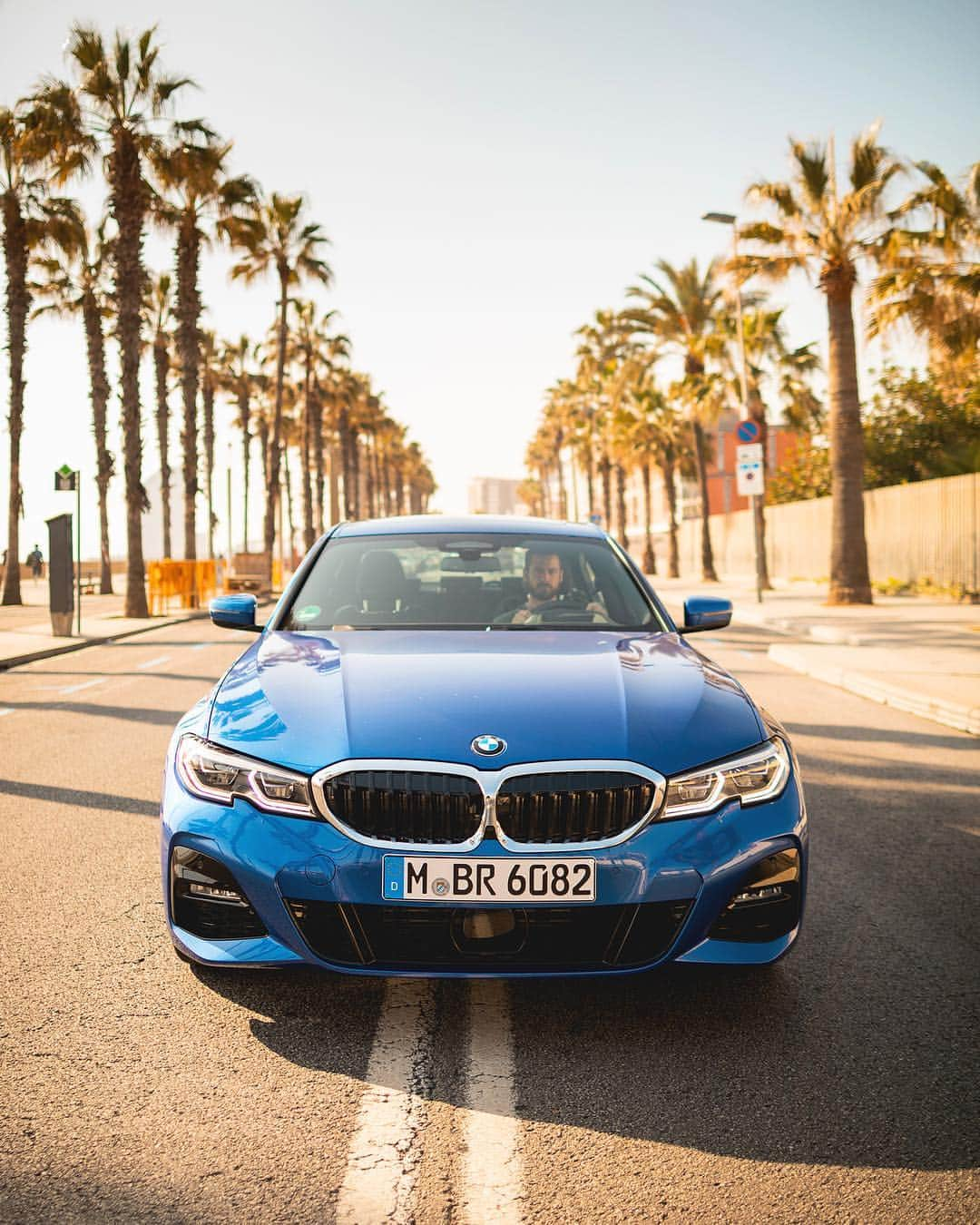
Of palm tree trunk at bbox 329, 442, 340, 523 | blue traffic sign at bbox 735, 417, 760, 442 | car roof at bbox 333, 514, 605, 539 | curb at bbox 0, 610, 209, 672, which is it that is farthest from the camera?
palm tree trunk at bbox 329, 442, 340, 523

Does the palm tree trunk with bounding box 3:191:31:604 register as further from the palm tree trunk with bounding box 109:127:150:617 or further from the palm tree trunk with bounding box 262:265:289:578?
the palm tree trunk with bounding box 262:265:289:578

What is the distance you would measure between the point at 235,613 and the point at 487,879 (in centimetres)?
252

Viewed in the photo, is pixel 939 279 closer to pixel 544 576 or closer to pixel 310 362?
pixel 544 576

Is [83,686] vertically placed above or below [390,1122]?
above

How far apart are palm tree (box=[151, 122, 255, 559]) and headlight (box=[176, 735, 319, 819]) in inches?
1027

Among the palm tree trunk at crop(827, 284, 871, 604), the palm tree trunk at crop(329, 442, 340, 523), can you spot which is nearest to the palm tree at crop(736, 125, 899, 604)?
the palm tree trunk at crop(827, 284, 871, 604)

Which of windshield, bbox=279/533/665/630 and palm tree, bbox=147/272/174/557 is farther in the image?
palm tree, bbox=147/272/174/557

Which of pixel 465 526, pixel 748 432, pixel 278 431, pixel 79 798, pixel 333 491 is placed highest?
pixel 333 491

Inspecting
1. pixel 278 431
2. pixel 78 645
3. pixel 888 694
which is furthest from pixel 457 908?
pixel 278 431

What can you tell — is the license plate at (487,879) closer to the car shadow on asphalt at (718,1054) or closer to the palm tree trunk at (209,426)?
the car shadow on asphalt at (718,1054)

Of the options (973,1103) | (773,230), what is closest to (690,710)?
(973,1103)

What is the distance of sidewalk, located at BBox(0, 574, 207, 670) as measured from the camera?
666 inches

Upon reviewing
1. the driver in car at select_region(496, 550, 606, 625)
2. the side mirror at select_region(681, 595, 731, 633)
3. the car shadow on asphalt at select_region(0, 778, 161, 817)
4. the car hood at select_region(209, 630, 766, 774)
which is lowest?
the car shadow on asphalt at select_region(0, 778, 161, 817)

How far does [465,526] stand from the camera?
5555 millimetres
